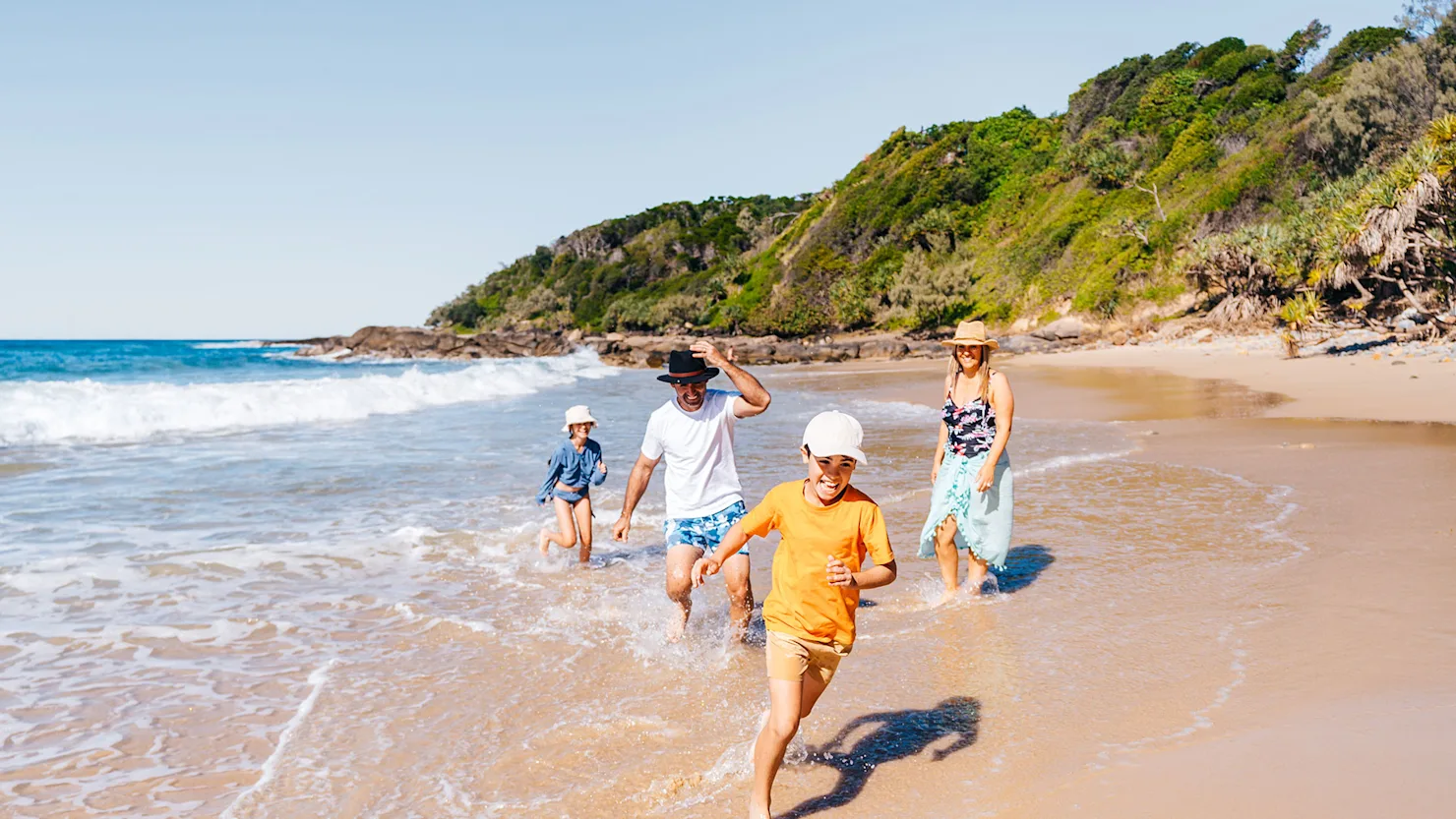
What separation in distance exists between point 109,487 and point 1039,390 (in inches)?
746

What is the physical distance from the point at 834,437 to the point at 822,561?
477 mm

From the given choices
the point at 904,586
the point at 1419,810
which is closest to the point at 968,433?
the point at 904,586

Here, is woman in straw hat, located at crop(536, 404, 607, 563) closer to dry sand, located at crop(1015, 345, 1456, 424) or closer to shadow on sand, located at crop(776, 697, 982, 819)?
shadow on sand, located at crop(776, 697, 982, 819)

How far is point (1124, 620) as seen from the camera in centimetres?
534

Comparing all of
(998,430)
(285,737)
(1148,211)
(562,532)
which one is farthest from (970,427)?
(1148,211)

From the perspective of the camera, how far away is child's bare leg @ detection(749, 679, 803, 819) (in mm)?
3363

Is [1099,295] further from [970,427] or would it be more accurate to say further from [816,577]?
[816,577]

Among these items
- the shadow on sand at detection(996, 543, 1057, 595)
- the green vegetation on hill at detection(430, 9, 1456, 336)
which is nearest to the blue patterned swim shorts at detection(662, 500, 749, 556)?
the shadow on sand at detection(996, 543, 1057, 595)

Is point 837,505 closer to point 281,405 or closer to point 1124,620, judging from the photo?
point 1124,620

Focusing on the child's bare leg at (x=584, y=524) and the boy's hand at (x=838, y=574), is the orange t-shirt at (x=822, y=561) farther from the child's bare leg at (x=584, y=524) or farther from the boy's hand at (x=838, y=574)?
the child's bare leg at (x=584, y=524)

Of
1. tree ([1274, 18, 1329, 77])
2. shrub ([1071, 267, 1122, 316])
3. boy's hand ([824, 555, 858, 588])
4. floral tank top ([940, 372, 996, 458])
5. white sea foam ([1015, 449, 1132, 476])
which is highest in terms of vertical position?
tree ([1274, 18, 1329, 77])

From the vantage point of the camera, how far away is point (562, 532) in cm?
773

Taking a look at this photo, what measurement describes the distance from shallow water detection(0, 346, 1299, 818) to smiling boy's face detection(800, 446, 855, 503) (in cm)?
118

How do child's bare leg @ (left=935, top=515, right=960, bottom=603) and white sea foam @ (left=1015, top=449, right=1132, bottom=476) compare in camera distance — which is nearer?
child's bare leg @ (left=935, top=515, right=960, bottom=603)
